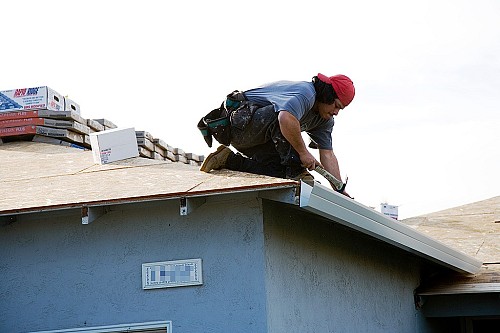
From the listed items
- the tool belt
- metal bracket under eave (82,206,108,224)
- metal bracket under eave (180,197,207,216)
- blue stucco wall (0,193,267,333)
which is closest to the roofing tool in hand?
the tool belt

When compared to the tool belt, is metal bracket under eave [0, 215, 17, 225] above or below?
below

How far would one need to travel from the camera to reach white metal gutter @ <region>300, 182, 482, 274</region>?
6.72 m

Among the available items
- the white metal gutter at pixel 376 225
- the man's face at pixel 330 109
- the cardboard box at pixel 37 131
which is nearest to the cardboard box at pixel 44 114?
the cardboard box at pixel 37 131

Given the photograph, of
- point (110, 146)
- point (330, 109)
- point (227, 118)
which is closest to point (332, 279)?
point (330, 109)

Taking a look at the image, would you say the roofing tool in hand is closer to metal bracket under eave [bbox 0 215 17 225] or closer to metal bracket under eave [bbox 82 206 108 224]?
metal bracket under eave [bbox 82 206 108 224]

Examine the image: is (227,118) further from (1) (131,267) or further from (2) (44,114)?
(2) (44,114)

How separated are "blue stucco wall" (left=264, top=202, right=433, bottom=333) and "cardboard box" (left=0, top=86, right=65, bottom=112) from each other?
14.9ft

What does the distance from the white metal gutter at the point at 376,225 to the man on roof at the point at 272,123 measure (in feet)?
1.54

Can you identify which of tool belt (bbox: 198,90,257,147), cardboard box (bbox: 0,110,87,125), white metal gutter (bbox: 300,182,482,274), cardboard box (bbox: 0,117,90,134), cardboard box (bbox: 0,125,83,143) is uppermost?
cardboard box (bbox: 0,110,87,125)

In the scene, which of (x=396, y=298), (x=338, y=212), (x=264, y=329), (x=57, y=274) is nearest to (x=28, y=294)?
(x=57, y=274)

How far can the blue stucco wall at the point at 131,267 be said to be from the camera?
688 centimetres

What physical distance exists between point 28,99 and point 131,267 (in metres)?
4.66

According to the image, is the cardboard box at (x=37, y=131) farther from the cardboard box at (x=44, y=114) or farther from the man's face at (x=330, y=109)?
the man's face at (x=330, y=109)

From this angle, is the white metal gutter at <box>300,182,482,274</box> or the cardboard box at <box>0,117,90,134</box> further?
the cardboard box at <box>0,117,90,134</box>
